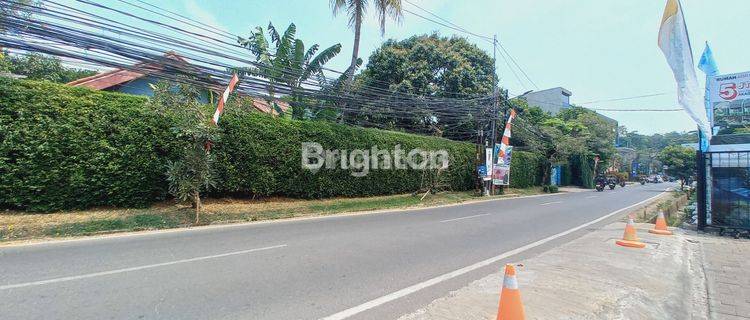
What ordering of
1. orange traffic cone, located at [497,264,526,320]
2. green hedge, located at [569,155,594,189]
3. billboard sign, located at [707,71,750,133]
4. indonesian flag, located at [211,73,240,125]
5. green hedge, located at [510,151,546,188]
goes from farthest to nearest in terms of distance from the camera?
green hedge, located at [569,155,594,189] → green hedge, located at [510,151,546,188] → indonesian flag, located at [211,73,240,125] → billboard sign, located at [707,71,750,133] → orange traffic cone, located at [497,264,526,320]

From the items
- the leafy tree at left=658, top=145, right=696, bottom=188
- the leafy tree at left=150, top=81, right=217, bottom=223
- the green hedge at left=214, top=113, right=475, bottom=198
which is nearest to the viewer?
the leafy tree at left=150, top=81, right=217, bottom=223

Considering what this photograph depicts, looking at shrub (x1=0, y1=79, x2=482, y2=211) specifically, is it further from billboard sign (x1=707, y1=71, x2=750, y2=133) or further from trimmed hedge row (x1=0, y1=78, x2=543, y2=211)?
billboard sign (x1=707, y1=71, x2=750, y2=133)

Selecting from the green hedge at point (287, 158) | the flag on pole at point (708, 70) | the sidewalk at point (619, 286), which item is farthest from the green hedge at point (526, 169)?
the sidewalk at point (619, 286)

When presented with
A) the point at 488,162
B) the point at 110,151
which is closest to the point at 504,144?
the point at 488,162

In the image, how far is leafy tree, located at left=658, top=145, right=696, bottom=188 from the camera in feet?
119

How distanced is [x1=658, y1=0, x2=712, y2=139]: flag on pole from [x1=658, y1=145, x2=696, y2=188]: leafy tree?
108 ft

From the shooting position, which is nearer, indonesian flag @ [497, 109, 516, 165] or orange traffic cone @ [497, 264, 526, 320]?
orange traffic cone @ [497, 264, 526, 320]

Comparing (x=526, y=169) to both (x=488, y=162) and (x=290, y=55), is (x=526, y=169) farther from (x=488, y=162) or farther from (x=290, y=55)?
(x=290, y=55)

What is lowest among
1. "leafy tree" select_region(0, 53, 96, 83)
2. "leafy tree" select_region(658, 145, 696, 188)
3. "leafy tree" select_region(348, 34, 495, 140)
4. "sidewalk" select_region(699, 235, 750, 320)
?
"sidewalk" select_region(699, 235, 750, 320)

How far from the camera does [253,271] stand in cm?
552

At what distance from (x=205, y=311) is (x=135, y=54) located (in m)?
9.05

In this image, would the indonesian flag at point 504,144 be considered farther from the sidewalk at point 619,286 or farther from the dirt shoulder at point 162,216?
the sidewalk at point 619,286

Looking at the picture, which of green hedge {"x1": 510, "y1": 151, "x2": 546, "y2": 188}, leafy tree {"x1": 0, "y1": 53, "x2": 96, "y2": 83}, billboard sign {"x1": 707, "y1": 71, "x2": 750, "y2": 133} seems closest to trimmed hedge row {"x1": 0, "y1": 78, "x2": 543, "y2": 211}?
leafy tree {"x1": 0, "y1": 53, "x2": 96, "y2": 83}

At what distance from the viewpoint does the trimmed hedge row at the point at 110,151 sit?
9219mm
